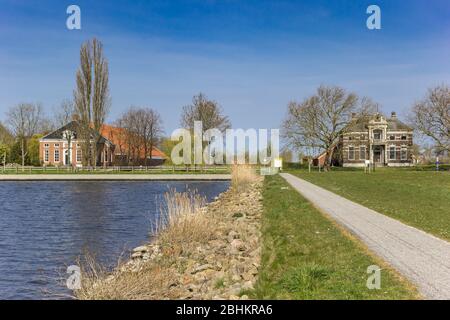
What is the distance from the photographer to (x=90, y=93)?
58344mm

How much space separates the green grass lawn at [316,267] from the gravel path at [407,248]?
263 mm

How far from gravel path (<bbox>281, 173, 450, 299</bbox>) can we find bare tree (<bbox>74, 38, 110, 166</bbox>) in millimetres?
47605

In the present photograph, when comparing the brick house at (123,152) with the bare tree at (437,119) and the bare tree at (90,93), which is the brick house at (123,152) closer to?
the bare tree at (90,93)

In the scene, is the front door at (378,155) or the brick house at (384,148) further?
the front door at (378,155)

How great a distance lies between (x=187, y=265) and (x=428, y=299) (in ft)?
16.6

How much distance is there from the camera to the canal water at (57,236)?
31.6 ft

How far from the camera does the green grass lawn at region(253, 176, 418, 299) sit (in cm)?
646

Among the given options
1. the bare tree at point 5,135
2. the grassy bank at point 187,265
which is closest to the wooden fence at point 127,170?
the bare tree at point 5,135

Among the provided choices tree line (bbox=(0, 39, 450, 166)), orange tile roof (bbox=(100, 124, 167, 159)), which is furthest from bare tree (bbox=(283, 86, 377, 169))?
orange tile roof (bbox=(100, 124, 167, 159))

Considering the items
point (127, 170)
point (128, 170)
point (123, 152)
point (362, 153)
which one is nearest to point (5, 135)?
point (123, 152)

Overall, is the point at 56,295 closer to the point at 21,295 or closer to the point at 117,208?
the point at 21,295

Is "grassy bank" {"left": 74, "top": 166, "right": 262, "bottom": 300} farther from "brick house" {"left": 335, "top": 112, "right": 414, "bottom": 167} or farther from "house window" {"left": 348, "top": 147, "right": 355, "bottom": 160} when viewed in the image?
"brick house" {"left": 335, "top": 112, "right": 414, "bottom": 167}

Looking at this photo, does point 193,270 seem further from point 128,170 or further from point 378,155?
point 378,155

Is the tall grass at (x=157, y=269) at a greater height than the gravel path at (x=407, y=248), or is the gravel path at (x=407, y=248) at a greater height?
the gravel path at (x=407, y=248)
